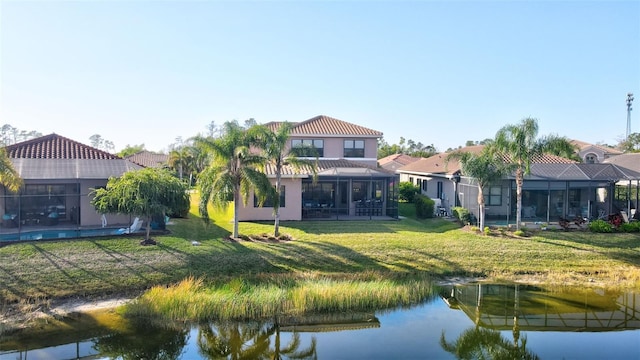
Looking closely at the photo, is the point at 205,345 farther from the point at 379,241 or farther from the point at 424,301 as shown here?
the point at 379,241

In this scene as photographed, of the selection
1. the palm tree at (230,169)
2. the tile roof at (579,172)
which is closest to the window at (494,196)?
the tile roof at (579,172)

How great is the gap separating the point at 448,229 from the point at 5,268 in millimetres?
20117

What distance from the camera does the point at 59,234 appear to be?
1939 centimetres

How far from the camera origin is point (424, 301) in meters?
15.6

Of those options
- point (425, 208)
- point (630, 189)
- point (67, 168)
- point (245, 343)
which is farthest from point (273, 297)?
point (630, 189)

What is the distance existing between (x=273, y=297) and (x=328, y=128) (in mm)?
17869

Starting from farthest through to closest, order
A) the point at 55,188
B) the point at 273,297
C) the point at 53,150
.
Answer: the point at 53,150
the point at 55,188
the point at 273,297

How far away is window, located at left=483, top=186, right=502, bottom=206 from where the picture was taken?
26.6 m

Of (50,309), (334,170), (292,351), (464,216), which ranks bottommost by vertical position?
(292,351)

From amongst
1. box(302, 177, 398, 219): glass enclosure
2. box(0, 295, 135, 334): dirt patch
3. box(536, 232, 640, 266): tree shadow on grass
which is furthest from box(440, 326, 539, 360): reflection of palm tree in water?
box(302, 177, 398, 219): glass enclosure

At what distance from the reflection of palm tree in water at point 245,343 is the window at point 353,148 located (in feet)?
60.7

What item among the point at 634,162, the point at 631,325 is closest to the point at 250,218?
the point at 631,325

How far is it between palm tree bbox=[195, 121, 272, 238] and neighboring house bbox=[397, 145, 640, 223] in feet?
38.2

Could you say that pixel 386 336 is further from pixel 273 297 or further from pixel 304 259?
pixel 304 259
